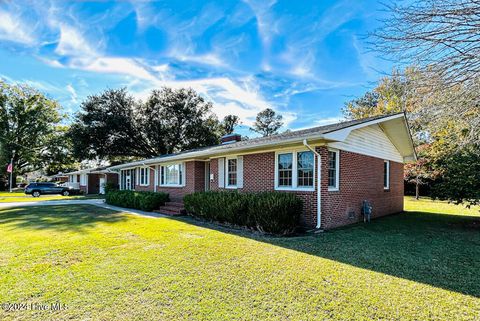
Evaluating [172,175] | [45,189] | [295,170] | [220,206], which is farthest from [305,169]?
[45,189]

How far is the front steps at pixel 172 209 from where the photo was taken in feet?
40.0

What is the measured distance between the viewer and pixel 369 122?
30.0ft

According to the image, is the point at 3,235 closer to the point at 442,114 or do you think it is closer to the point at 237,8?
the point at 237,8

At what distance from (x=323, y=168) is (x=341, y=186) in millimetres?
1352

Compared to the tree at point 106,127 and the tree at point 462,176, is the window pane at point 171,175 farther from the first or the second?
the tree at point 106,127

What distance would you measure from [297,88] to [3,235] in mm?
14733

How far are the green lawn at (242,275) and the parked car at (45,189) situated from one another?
23771 mm

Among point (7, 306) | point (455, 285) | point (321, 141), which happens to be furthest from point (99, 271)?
point (321, 141)

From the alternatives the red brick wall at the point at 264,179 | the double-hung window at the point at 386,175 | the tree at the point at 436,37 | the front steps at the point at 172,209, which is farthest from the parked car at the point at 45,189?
the tree at the point at 436,37

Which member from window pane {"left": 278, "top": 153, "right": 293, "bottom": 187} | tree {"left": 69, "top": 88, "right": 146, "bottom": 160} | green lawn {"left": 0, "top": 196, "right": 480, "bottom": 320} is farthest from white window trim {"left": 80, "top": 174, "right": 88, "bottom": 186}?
window pane {"left": 278, "top": 153, "right": 293, "bottom": 187}

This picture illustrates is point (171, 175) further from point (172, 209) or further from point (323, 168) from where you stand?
point (323, 168)

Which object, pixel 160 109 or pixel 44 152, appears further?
pixel 44 152

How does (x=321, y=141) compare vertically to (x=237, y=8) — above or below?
below

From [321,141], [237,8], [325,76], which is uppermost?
[237,8]
